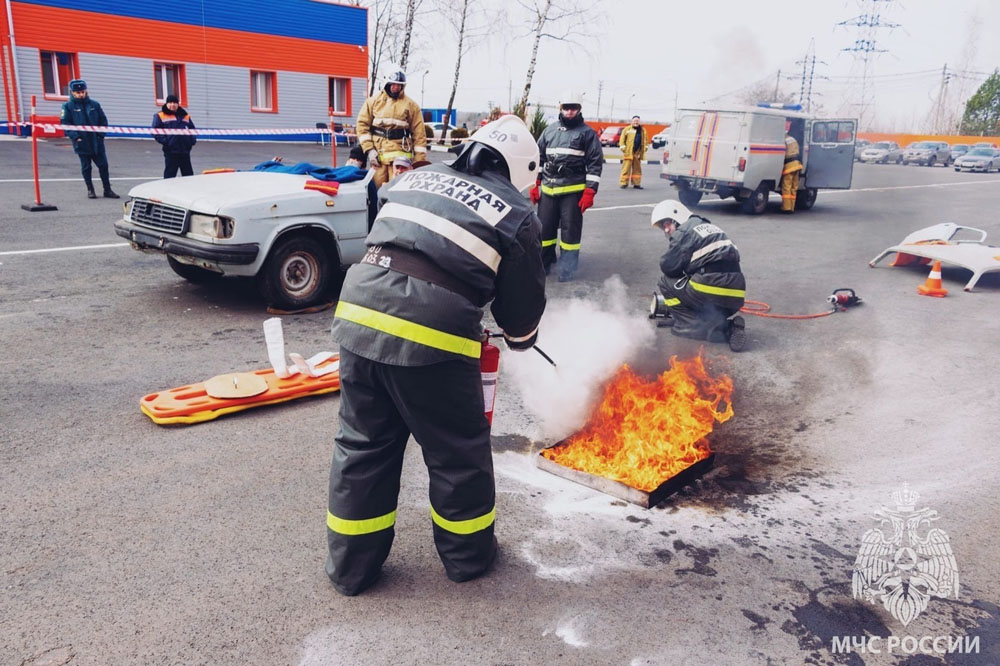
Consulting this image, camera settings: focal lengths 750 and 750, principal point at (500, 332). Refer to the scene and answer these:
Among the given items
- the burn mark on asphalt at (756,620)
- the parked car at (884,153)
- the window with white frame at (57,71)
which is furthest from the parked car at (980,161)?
the burn mark on asphalt at (756,620)

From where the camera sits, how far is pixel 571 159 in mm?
8242

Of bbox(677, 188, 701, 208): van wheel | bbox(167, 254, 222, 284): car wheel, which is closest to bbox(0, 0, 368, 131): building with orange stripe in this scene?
bbox(677, 188, 701, 208): van wheel

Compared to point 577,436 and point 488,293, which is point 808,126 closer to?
point 577,436

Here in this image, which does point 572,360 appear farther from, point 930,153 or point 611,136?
point 930,153

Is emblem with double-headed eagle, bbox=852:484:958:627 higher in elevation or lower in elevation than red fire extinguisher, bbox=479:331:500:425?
lower

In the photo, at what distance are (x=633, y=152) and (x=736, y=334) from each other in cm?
1369

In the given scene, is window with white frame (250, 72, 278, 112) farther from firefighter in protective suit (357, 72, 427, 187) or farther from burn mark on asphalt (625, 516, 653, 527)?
burn mark on asphalt (625, 516, 653, 527)

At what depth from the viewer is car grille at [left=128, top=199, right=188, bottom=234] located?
244 inches

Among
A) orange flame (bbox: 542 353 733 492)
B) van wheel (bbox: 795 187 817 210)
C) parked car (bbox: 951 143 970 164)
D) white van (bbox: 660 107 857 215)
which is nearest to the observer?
orange flame (bbox: 542 353 733 492)

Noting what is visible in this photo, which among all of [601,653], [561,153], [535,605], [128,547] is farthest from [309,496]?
[561,153]

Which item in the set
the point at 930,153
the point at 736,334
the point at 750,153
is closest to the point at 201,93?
the point at 750,153

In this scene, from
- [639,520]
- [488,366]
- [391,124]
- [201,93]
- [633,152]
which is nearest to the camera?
[488,366]

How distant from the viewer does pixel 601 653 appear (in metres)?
2.71

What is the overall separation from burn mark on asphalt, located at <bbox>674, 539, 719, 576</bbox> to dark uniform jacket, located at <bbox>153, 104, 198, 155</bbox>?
10.8 meters
